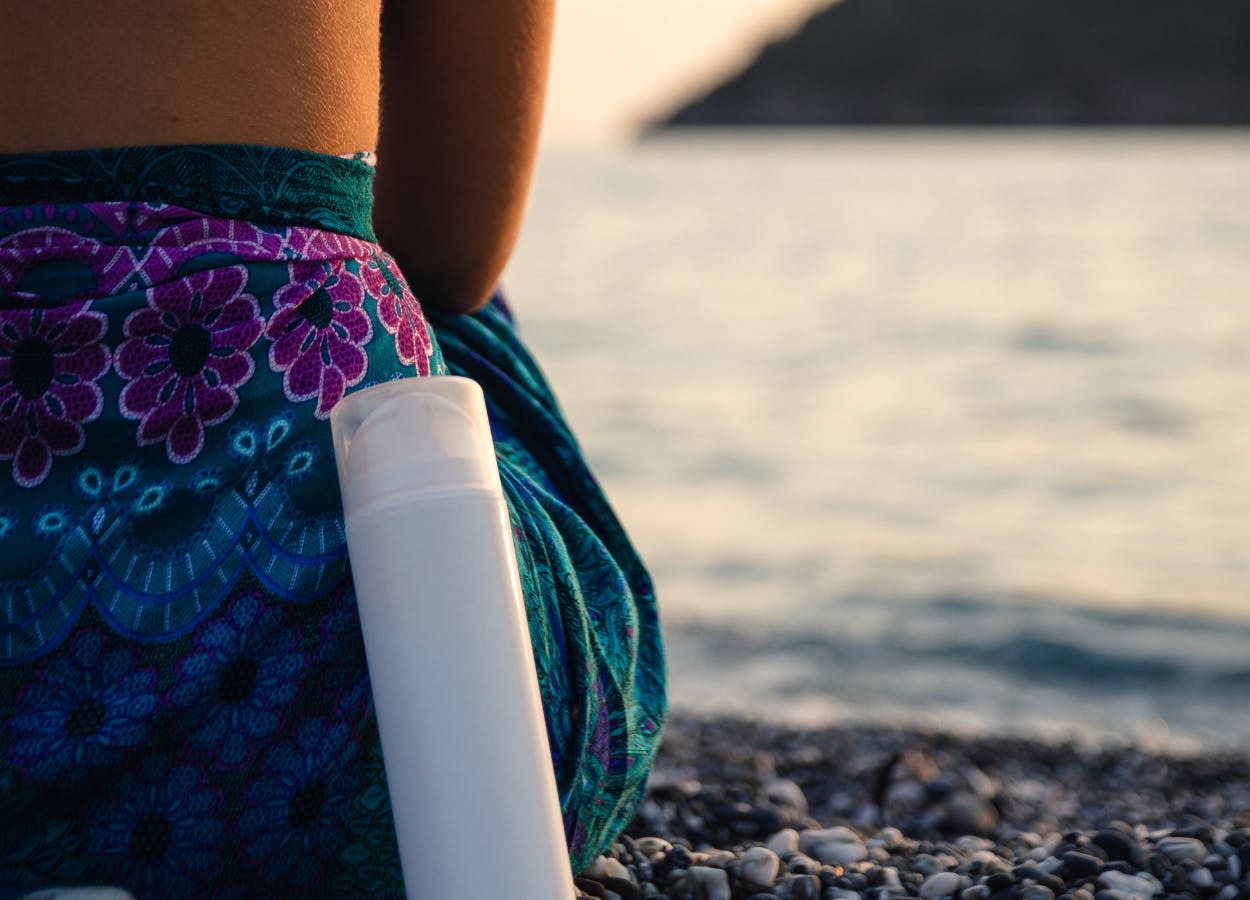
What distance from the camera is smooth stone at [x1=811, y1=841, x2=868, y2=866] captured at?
1.84 m

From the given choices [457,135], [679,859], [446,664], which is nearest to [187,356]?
[446,664]

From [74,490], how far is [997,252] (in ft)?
58.3

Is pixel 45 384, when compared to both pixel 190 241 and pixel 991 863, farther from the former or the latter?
pixel 991 863

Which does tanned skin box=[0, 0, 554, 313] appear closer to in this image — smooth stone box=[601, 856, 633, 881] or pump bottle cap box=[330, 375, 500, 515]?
pump bottle cap box=[330, 375, 500, 515]

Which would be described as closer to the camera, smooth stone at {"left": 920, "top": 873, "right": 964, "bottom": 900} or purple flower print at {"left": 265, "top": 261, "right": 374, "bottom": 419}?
purple flower print at {"left": 265, "top": 261, "right": 374, "bottom": 419}

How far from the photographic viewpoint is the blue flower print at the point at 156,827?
1.15 metres

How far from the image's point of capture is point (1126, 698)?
426cm

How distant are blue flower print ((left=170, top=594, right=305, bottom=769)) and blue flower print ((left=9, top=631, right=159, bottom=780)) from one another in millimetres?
34

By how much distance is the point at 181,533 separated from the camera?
115 cm

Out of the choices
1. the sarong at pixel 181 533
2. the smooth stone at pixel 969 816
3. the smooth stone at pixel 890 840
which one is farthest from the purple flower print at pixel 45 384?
the smooth stone at pixel 969 816

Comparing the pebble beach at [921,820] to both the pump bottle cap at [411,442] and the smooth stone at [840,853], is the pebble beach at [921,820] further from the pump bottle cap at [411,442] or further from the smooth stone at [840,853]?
the pump bottle cap at [411,442]

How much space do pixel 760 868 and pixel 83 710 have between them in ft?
2.88

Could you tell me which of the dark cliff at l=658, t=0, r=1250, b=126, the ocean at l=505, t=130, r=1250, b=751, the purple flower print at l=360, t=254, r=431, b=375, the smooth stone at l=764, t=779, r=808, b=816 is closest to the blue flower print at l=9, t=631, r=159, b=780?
the purple flower print at l=360, t=254, r=431, b=375

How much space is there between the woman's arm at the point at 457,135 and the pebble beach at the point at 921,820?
29.7 inches
